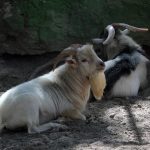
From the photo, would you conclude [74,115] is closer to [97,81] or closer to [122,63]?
[97,81]

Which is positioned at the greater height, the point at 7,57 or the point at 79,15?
the point at 79,15

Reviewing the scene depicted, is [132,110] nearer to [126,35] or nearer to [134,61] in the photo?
[134,61]

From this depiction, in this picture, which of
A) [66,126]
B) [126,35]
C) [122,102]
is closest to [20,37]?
[126,35]

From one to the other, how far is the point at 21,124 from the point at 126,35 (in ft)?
11.6

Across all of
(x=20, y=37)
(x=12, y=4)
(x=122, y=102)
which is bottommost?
(x=122, y=102)

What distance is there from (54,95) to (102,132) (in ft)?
2.89

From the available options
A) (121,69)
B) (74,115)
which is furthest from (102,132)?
(121,69)

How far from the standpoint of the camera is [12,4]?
379 inches

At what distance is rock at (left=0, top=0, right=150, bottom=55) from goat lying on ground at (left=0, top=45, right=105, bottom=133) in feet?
9.01

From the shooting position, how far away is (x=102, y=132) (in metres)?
6.34

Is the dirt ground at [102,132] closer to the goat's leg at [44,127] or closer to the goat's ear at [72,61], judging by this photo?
the goat's leg at [44,127]

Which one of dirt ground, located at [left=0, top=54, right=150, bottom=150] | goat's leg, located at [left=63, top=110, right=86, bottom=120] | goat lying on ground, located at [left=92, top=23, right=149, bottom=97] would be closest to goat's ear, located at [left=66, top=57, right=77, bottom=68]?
goat's leg, located at [left=63, top=110, right=86, bottom=120]

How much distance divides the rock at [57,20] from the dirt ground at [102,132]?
2085mm

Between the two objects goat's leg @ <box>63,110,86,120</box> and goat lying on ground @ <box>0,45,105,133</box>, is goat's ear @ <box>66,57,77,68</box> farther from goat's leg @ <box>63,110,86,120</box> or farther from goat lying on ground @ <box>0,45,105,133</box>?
goat's leg @ <box>63,110,86,120</box>
